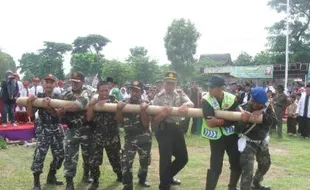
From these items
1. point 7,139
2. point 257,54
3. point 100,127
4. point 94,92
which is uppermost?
point 257,54

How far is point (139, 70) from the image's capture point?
58.5 metres

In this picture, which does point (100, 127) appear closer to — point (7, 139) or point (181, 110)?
point (181, 110)

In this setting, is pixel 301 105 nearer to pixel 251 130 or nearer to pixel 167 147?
pixel 251 130

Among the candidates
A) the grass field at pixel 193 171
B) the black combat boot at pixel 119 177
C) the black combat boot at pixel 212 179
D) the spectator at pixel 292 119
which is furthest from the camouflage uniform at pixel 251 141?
the spectator at pixel 292 119

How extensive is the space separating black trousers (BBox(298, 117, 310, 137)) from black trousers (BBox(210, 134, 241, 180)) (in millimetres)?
9822

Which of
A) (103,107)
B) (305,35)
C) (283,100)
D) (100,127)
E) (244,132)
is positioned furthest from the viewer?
(305,35)

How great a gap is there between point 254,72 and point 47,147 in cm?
2728

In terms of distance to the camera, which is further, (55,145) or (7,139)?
(7,139)

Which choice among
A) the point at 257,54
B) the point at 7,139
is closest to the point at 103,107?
the point at 7,139

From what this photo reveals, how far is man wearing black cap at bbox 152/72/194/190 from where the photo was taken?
6.20m

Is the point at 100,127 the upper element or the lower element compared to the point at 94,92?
lower

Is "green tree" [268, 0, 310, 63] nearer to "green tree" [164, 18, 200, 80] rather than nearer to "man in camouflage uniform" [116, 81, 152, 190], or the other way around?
"green tree" [164, 18, 200, 80]

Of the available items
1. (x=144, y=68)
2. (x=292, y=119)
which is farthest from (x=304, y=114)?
(x=144, y=68)

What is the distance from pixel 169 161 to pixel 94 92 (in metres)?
1.74
